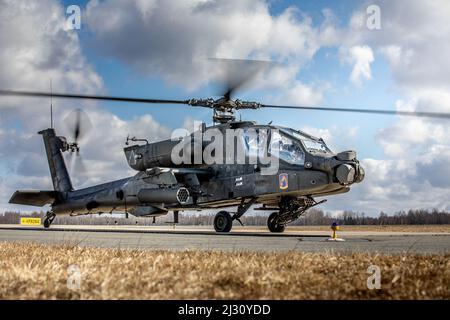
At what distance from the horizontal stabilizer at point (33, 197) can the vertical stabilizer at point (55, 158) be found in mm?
780

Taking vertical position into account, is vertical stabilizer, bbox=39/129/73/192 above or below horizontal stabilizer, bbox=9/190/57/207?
above

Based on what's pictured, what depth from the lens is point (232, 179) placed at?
20.2 metres

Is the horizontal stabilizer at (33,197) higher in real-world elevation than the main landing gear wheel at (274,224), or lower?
higher

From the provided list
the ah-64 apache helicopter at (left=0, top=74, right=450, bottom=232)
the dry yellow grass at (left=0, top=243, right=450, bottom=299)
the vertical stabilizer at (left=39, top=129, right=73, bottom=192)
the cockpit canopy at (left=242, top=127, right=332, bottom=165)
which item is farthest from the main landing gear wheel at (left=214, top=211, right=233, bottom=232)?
the dry yellow grass at (left=0, top=243, right=450, bottom=299)

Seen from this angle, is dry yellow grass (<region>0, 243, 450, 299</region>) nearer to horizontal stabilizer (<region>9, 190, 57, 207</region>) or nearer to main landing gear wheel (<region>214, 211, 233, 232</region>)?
main landing gear wheel (<region>214, 211, 233, 232</region>)

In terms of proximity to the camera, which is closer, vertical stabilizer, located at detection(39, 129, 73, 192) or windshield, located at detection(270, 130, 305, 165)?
windshield, located at detection(270, 130, 305, 165)

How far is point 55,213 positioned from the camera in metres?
27.6

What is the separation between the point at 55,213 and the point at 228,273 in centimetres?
2396

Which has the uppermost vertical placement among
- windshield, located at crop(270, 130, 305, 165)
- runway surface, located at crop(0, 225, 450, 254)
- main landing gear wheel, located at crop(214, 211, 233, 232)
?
windshield, located at crop(270, 130, 305, 165)

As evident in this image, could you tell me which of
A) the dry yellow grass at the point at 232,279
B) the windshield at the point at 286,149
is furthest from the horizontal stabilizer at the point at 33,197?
the dry yellow grass at the point at 232,279

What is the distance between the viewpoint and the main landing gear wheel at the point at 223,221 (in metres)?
19.7

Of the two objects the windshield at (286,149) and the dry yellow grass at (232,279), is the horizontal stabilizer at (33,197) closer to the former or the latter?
the windshield at (286,149)

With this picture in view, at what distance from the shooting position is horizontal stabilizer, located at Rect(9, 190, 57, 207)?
26.1m
